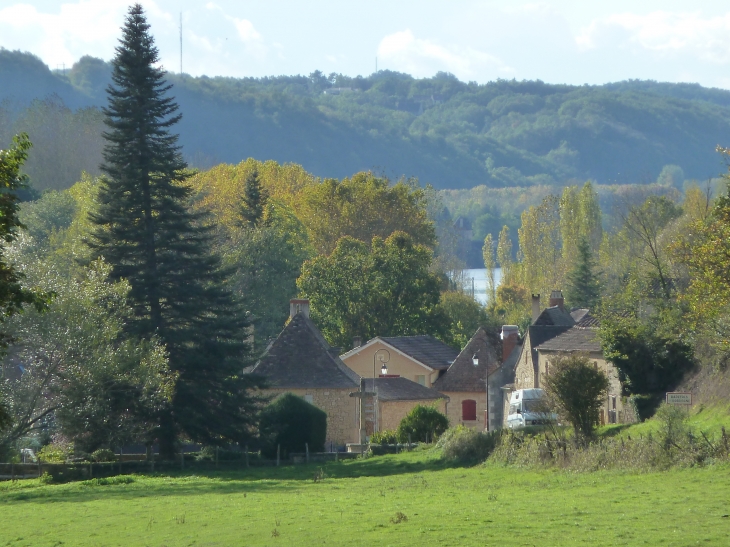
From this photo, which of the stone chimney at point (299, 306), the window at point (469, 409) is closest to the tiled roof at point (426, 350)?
the window at point (469, 409)

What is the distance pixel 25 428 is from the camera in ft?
129

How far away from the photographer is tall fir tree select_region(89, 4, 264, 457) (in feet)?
139

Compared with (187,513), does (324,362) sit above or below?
above

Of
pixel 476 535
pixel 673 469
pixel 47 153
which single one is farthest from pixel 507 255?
pixel 476 535

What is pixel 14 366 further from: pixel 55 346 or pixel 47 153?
pixel 47 153

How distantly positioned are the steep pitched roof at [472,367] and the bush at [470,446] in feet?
91.8

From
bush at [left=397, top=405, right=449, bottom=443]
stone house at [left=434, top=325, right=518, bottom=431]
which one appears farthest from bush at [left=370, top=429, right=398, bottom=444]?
stone house at [left=434, top=325, right=518, bottom=431]

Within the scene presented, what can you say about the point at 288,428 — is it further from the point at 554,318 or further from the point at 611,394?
the point at 554,318

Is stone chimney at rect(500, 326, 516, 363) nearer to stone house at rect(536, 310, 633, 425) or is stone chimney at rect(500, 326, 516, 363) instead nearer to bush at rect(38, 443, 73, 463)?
stone house at rect(536, 310, 633, 425)

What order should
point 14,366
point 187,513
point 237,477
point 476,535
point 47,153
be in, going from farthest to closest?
point 47,153
point 14,366
point 237,477
point 187,513
point 476,535

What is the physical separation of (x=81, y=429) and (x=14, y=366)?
5.75 meters

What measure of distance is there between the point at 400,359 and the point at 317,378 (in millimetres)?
16571

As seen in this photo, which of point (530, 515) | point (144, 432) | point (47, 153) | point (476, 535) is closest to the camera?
point (476, 535)

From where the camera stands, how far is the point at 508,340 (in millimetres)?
62000
